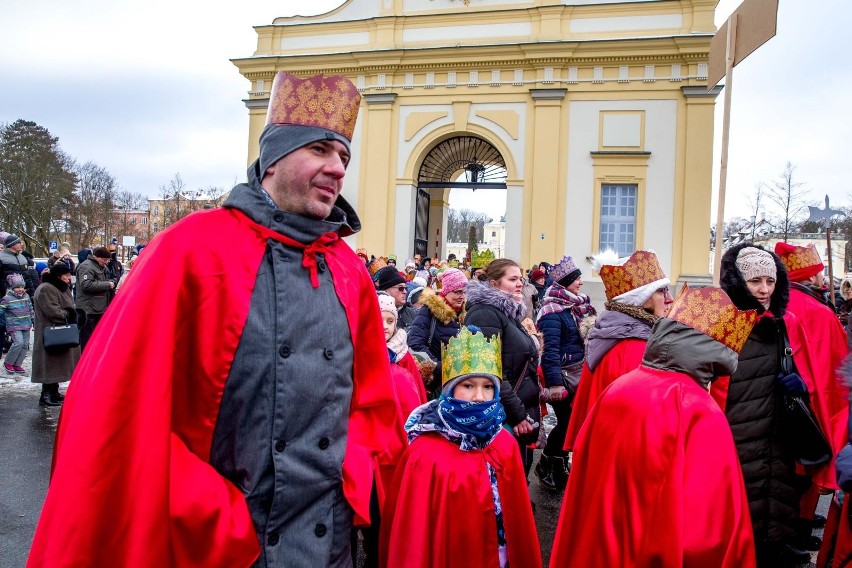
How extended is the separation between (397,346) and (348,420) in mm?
2187

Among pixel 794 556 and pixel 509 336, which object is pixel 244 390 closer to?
pixel 509 336

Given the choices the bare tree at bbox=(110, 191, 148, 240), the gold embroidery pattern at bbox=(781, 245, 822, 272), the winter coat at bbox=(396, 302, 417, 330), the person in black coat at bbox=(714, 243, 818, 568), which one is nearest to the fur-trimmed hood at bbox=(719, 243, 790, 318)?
the person in black coat at bbox=(714, 243, 818, 568)

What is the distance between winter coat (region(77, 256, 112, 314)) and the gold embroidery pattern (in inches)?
351

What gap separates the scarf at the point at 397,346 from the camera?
418 centimetres

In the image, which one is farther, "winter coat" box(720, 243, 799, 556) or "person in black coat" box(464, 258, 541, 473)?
"person in black coat" box(464, 258, 541, 473)

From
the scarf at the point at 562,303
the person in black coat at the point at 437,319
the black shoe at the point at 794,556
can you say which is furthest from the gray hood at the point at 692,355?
the scarf at the point at 562,303

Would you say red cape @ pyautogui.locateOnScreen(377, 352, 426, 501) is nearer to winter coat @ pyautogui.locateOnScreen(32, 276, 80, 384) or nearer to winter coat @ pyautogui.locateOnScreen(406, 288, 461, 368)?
winter coat @ pyautogui.locateOnScreen(406, 288, 461, 368)

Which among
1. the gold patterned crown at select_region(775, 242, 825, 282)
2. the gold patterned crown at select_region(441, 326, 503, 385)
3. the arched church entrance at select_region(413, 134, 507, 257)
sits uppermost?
the arched church entrance at select_region(413, 134, 507, 257)

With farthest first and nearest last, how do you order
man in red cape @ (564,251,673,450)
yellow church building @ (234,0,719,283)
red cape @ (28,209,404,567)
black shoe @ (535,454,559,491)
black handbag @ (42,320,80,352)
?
1. yellow church building @ (234,0,719,283)
2. black handbag @ (42,320,80,352)
3. black shoe @ (535,454,559,491)
4. man in red cape @ (564,251,673,450)
5. red cape @ (28,209,404,567)

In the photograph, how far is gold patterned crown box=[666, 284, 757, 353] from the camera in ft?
8.96

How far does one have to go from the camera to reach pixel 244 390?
1.73 meters

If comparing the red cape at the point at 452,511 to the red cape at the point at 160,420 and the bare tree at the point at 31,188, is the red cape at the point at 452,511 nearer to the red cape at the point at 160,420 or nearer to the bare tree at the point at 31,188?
the red cape at the point at 160,420

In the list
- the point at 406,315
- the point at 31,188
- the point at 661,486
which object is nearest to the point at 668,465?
the point at 661,486

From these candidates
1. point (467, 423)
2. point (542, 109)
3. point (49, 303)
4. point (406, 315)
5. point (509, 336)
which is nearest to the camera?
point (467, 423)
